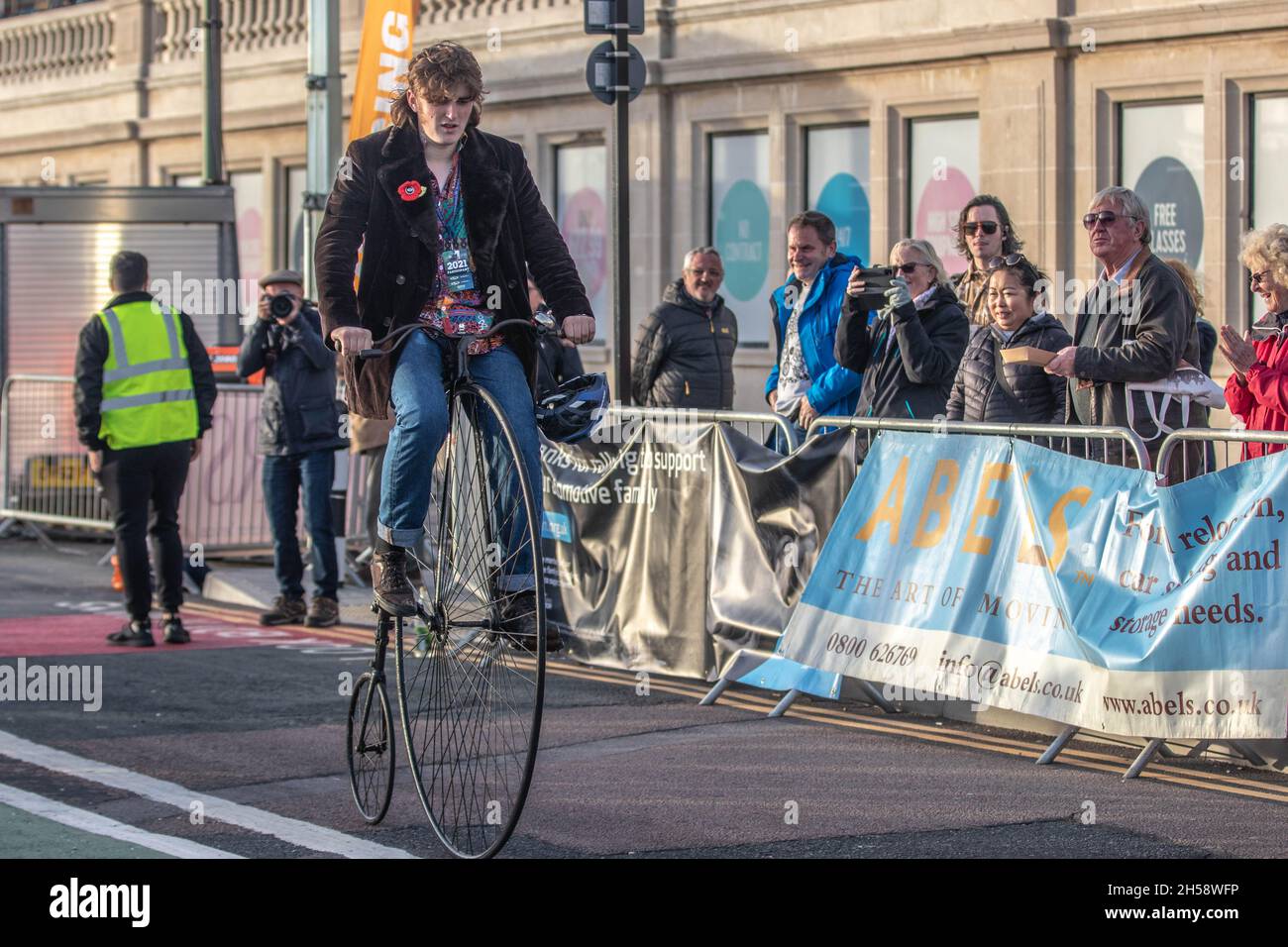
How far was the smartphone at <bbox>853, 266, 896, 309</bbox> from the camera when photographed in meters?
11.4

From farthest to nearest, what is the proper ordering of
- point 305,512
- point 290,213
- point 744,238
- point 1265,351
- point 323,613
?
point 290,213 < point 744,238 < point 305,512 < point 323,613 < point 1265,351

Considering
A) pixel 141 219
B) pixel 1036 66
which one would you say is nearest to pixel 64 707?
pixel 141 219

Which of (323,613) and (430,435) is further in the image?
(323,613)

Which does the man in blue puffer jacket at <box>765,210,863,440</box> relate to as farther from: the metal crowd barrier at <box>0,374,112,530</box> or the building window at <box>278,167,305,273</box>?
the building window at <box>278,167,305,273</box>

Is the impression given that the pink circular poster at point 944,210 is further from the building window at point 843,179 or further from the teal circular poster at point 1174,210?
the teal circular poster at point 1174,210

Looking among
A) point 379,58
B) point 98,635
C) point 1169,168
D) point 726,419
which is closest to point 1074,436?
point 726,419

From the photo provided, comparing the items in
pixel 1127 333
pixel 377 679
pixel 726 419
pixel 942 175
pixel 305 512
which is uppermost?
pixel 942 175

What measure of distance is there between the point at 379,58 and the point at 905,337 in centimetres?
693

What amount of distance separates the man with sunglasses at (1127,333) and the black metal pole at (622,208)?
4.39 metres

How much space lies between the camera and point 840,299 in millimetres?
12289

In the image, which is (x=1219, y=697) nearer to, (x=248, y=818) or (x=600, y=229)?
(x=248, y=818)

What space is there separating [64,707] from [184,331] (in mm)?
3494

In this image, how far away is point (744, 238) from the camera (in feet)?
88.3

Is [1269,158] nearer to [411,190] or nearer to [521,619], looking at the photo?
[411,190]
